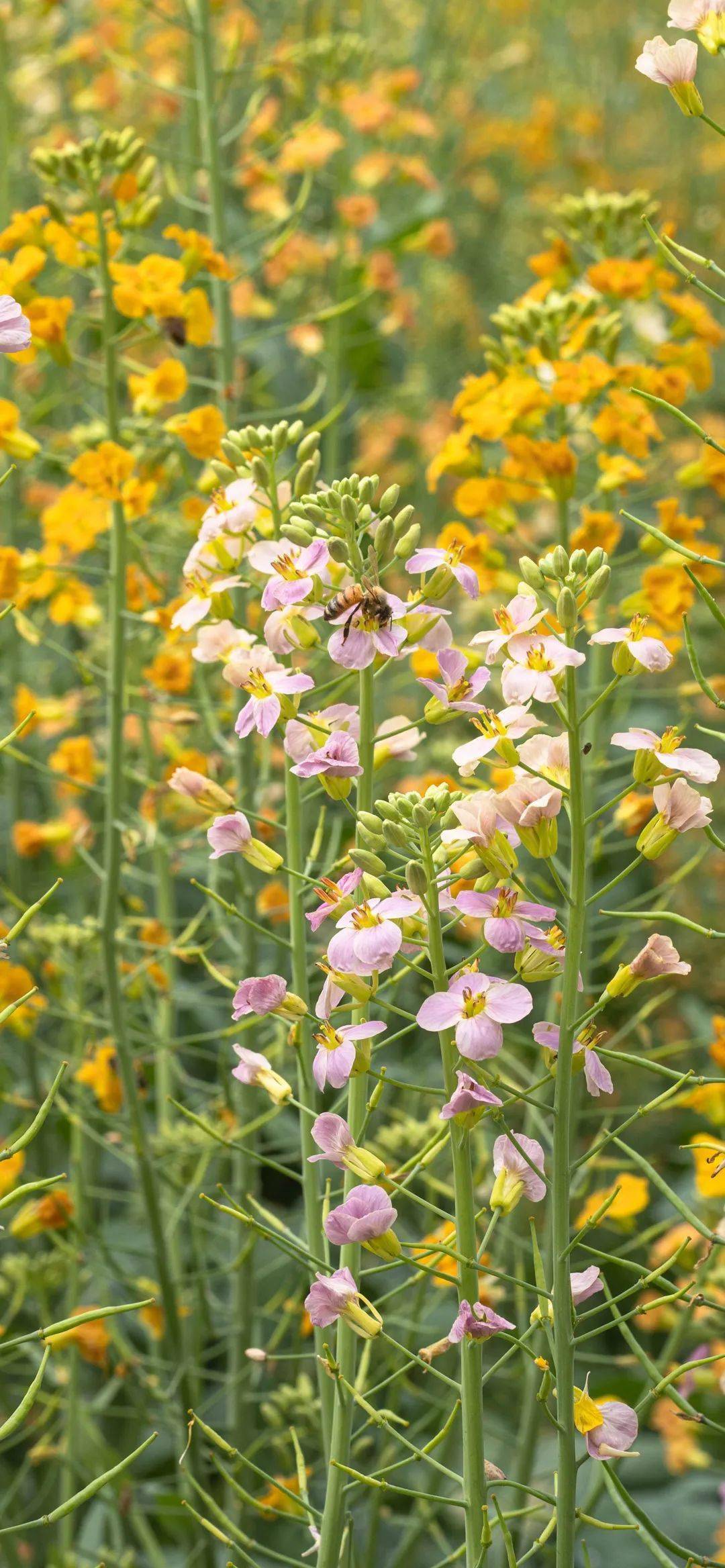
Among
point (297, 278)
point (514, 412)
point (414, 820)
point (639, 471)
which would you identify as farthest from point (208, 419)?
point (297, 278)

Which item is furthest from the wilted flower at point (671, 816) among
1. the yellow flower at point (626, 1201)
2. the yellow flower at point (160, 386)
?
the yellow flower at point (160, 386)

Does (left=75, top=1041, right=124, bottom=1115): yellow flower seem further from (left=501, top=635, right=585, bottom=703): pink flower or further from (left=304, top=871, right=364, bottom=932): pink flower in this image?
(left=501, top=635, right=585, bottom=703): pink flower

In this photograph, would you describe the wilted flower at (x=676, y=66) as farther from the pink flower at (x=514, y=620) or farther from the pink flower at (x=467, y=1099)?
the pink flower at (x=467, y=1099)

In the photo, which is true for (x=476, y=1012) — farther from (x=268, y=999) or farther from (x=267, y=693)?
(x=267, y=693)

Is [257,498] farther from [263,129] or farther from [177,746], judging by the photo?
[263,129]

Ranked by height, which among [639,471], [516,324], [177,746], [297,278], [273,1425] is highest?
[516,324]

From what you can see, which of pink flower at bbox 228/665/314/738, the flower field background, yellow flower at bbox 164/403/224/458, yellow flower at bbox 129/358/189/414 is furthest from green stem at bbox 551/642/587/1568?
yellow flower at bbox 129/358/189/414

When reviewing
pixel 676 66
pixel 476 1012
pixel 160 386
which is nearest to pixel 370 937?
pixel 476 1012
